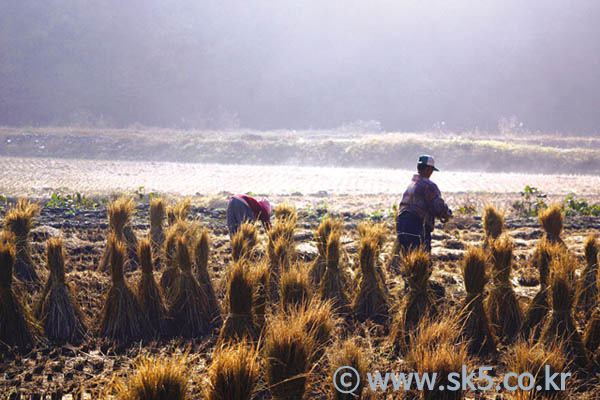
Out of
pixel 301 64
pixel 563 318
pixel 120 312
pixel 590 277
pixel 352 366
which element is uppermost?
pixel 301 64

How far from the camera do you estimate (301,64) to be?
4847 cm

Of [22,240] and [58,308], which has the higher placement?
[22,240]

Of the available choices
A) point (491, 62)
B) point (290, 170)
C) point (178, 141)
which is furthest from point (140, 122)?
point (491, 62)

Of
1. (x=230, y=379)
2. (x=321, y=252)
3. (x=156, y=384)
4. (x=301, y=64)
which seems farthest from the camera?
(x=301, y=64)

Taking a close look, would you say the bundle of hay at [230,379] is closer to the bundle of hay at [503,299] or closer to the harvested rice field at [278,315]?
the harvested rice field at [278,315]

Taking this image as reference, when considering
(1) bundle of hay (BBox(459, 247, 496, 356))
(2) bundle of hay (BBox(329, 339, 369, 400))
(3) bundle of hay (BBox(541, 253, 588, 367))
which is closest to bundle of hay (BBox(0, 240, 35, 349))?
(2) bundle of hay (BBox(329, 339, 369, 400))

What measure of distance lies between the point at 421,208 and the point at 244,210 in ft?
6.71

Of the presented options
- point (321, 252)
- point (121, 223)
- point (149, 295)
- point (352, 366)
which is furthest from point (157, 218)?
point (352, 366)

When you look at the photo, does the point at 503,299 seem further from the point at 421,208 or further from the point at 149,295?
the point at 149,295

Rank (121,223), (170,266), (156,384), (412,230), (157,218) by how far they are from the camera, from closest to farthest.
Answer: (156,384)
(170,266)
(412,230)
(121,223)
(157,218)

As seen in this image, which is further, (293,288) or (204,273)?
(204,273)

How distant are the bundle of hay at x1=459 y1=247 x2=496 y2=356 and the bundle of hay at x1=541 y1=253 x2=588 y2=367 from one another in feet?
1.38

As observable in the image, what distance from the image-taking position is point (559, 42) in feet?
158

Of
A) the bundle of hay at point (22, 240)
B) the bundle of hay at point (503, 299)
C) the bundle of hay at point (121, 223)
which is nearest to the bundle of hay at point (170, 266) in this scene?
the bundle of hay at point (121, 223)
